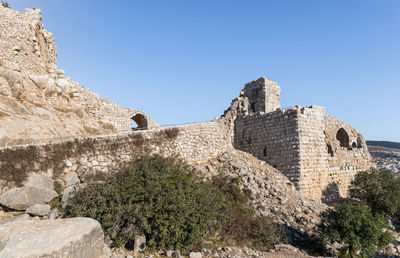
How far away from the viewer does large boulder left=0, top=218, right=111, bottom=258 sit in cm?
568

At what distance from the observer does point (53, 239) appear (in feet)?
20.2

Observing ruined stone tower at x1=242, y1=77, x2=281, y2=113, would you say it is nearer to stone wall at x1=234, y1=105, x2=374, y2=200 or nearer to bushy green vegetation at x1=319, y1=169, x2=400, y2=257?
stone wall at x1=234, y1=105, x2=374, y2=200

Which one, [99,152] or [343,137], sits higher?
[343,137]

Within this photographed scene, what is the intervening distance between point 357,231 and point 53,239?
1163 centimetres

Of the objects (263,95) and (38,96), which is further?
(263,95)

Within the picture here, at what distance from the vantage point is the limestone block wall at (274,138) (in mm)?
15345

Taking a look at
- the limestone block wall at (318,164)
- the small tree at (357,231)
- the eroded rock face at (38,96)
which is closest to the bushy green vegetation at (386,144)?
the limestone block wall at (318,164)

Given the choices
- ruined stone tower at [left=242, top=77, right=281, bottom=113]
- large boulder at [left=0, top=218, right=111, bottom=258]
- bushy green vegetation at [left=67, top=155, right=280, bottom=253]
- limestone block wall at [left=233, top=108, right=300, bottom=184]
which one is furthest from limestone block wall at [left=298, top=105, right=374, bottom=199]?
large boulder at [left=0, top=218, right=111, bottom=258]

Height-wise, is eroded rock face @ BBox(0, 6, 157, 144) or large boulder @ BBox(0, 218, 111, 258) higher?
eroded rock face @ BBox(0, 6, 157, 144)

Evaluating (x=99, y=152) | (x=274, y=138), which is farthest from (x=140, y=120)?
(x=274, y=138)

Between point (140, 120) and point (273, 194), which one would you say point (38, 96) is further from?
point (273, 194)

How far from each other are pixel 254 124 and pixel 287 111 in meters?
2.91

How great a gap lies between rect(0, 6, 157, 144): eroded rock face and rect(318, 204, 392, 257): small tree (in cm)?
1625

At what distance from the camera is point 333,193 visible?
16.8 metres
